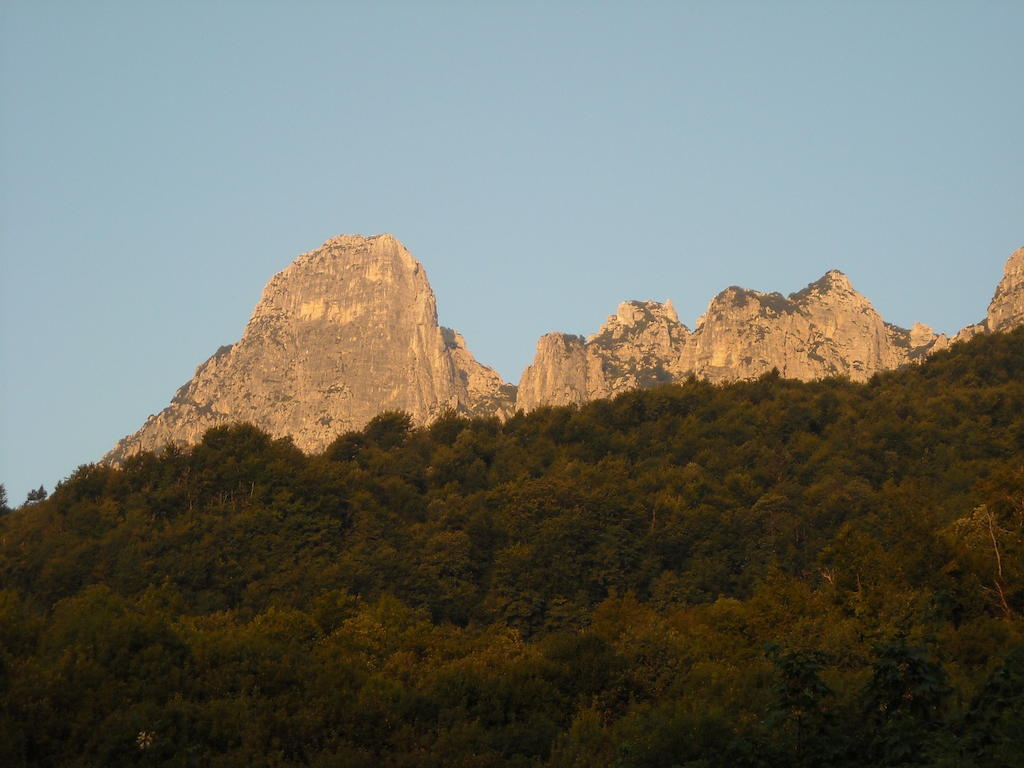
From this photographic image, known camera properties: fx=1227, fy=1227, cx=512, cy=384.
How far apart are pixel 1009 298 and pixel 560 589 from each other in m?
113

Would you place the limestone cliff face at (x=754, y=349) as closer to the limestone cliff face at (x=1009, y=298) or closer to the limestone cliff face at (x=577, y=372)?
the limestone cliff face at (x=577, y=372)

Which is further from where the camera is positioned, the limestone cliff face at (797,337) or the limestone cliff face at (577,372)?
the limestone cliff face at (577,372)

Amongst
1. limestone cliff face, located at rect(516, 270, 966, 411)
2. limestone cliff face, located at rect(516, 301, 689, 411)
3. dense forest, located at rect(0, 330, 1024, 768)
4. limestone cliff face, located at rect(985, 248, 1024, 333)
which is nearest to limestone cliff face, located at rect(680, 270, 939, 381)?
limestone cliff face, located at rect(516, 270, 966, 411)

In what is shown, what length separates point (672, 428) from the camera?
91438 mm

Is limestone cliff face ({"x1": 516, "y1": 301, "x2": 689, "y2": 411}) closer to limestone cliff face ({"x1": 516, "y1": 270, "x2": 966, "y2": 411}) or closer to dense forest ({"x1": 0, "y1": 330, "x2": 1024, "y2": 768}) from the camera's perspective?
limestone cliff face ({"x1": 516, "y1": 270, "x2": 966, "y2": 411})

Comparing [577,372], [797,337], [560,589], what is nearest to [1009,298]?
[797,337]

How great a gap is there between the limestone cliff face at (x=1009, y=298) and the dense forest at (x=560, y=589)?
59.8m

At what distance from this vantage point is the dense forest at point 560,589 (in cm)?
3444

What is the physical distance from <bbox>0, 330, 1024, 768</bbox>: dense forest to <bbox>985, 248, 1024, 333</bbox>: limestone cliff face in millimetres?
59834

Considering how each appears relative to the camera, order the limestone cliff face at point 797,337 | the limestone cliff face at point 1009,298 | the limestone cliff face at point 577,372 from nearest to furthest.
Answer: the limestone cliff face at point 1009,298, the limestone cliff face at point 797,337, the limestone cliff face at point 577,372

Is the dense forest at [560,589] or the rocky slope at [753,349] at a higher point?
the rocky slope at [753,349]

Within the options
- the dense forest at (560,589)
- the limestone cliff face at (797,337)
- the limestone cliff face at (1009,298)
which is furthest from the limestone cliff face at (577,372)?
the dense forest at (560,589)

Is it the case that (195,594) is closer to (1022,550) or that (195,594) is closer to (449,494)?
(449,494)

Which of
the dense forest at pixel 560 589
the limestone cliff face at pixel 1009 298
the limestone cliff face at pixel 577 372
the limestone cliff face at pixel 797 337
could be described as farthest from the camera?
the limestone cliff face at pixel 577 372
